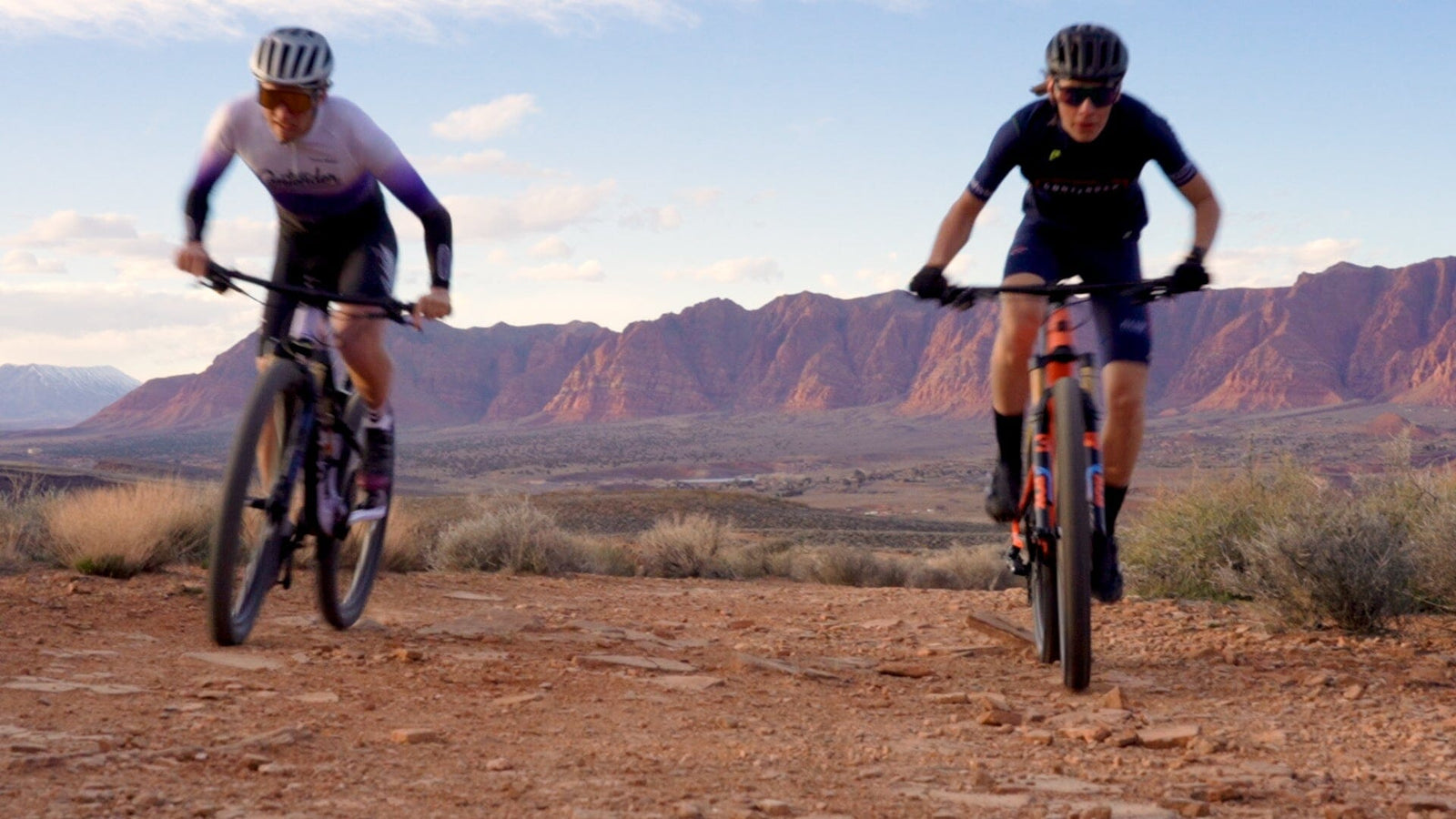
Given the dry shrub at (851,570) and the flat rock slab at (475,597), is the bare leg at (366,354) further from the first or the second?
the dry shrub at (851,570)

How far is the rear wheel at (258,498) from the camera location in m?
4.62

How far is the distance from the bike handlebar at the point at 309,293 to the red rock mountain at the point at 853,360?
3826 inches

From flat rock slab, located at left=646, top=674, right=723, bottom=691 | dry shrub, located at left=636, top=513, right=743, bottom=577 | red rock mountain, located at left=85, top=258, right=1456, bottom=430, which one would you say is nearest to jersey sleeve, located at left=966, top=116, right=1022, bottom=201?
flat rock slab, located at left=646, top=674, right=723, bottom=691

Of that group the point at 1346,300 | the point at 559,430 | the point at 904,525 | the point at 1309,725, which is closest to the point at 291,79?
the point at 1309,725

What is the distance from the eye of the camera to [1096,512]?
4754mm

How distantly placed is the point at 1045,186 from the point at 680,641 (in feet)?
8.34

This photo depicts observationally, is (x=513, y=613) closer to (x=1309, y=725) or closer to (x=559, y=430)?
(x=1309, y=725)

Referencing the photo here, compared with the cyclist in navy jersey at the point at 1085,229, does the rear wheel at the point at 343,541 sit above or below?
below

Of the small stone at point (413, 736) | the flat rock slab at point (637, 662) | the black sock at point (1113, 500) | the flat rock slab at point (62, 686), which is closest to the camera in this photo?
the small stone at point (413, 736)

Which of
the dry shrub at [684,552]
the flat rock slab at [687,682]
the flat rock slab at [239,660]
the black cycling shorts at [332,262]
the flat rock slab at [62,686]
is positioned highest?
the black cycling shorts at [332,262]

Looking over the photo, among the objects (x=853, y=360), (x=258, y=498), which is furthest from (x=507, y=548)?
(x=853, y=360)

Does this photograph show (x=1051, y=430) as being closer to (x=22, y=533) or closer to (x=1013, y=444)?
(x=1013, y=444)

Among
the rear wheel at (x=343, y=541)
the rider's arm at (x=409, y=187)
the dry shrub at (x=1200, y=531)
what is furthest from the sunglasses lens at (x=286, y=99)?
the dry shrub at (x=1200, y=531)

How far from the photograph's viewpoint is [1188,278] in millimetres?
4684
